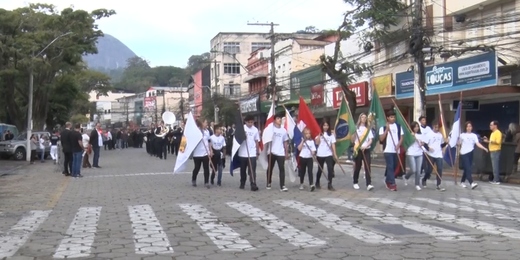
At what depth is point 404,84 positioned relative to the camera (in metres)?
30.9

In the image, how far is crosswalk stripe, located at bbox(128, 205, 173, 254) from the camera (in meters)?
8.02

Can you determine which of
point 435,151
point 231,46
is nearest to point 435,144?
point 435,151

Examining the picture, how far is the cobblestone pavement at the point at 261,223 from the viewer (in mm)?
7926

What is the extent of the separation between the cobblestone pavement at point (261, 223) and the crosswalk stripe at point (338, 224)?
0.05 ft

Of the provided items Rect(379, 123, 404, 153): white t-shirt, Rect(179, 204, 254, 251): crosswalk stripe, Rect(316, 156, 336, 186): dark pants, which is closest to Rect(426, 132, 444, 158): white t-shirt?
Rect(379, 123, 404, 153): white t-shirt

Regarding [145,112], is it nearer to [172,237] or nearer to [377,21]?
[377,21]

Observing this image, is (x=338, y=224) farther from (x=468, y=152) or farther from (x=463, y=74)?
(x=463, y=74)

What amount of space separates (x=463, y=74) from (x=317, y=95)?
63.6 feet

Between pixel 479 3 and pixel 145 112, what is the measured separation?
101 metres

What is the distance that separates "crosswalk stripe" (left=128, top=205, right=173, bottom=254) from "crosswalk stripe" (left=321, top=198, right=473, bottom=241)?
3403 millimetres

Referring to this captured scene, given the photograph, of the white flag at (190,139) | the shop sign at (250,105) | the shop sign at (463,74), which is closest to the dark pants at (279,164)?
the white flag at (190,139)

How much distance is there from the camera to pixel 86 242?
28.1 ft

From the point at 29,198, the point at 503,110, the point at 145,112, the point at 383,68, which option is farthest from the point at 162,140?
the point at 145,112

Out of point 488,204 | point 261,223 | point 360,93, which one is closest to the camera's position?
point 261,223
